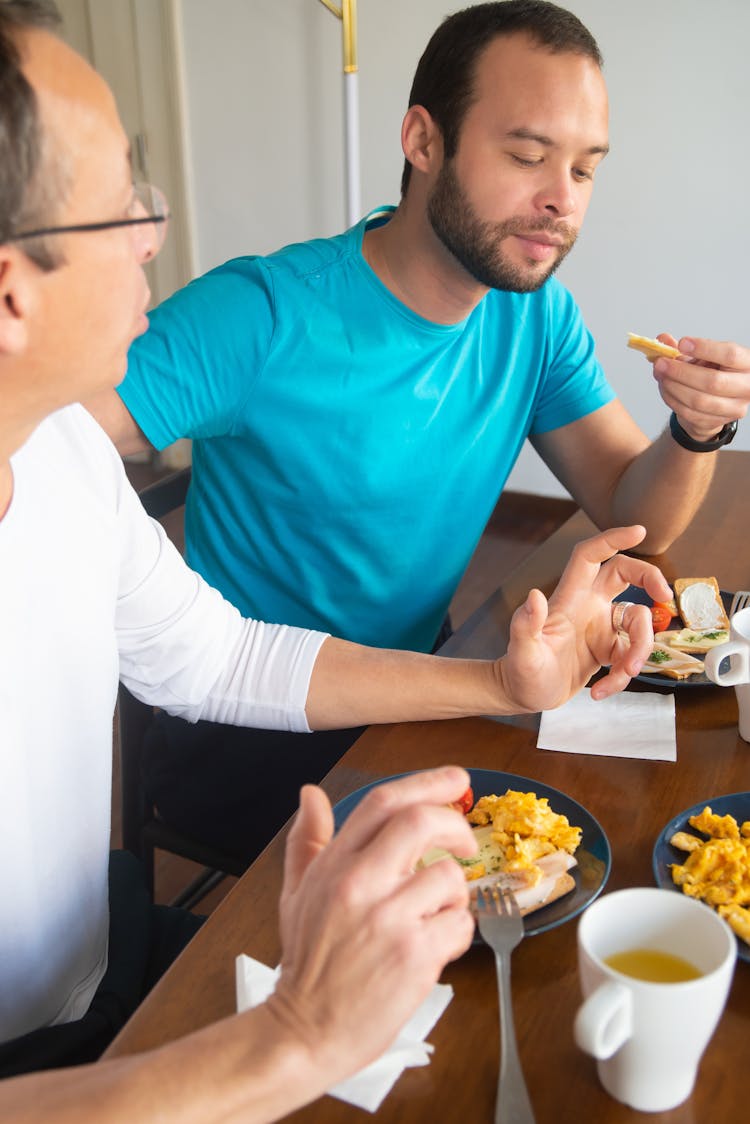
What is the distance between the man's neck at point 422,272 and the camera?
150 centimetres

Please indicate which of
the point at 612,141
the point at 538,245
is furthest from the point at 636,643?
the point at 612,141

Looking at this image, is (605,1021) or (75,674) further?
(75,674)

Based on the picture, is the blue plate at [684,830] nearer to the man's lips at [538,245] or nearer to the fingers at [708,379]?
the fingers at [708,379]

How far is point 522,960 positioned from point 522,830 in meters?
0.12

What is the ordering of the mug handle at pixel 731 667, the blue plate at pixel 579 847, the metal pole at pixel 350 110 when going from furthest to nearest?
the metal pole at pixel 350 110
the mug handle at pixel 731 667
the blue plate at pixel 579 847

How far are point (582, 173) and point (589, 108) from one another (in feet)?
0.31

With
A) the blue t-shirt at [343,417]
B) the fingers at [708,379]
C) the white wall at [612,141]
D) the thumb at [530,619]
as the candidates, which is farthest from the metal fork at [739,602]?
the white wall at [612,141]

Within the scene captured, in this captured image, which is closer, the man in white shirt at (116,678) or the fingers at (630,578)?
the man in white shirt at (116,678)

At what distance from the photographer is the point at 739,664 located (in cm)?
99

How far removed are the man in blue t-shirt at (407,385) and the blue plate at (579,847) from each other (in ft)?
1.54

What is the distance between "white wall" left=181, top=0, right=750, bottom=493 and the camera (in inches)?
124

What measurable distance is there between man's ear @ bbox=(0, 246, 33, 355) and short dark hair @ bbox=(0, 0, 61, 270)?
11mm

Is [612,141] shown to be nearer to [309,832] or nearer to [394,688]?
[394,688]

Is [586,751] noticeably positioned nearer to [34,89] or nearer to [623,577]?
[623,577]
